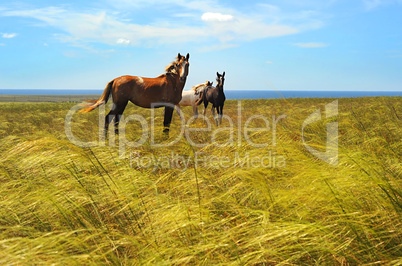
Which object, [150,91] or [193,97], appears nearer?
[150,91]

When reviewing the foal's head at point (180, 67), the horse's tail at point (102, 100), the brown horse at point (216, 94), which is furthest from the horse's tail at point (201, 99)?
the horse's tail at point (102, 100)

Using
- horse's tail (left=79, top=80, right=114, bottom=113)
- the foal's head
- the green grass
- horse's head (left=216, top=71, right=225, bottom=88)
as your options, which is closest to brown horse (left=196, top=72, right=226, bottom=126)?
horse's head (left=216, top=71, right=225, bottom=88)

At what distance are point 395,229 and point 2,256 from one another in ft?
7.77

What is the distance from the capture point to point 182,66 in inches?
268

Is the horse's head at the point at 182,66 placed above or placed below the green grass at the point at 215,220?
above

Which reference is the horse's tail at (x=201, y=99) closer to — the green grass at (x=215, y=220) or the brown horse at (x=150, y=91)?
the brown horse at (x=150, y=91)

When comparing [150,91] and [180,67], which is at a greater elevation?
[180,67]

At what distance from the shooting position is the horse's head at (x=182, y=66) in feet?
22.0

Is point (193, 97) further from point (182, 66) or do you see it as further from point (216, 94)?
point (182, 66)

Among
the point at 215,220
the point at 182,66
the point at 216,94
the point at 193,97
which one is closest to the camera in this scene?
the point at 215,220

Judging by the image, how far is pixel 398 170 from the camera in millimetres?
2967

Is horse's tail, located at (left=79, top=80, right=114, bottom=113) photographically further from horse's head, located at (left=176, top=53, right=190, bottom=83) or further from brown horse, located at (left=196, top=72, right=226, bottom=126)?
brown horse, located at (left=196, top=72, right=226, bottom=126)

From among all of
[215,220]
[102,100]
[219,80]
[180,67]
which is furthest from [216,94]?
[215,220]

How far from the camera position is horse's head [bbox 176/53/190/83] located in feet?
22.0
